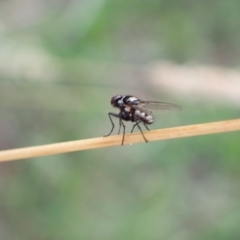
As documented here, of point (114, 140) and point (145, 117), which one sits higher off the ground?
point (114, 140)

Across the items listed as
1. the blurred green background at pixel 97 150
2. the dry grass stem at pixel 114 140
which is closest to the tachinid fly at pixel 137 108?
the dry grass stem at pixel 114 140

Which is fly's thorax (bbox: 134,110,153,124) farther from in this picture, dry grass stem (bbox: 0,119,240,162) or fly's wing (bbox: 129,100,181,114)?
dry grass stem (bbox: 0,119,240,162)

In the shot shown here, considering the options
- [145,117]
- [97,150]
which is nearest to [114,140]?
[145,117]

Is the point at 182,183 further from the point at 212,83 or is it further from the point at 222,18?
the point at 222,18

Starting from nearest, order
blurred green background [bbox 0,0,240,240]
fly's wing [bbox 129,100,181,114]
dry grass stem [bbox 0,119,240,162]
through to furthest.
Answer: dry grass stem [bbox 0,119,240,162], fly's wing [bbox 129,100,181,114], blurred green background [bbox 0,0,240,240]

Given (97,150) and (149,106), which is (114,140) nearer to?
(149,106)

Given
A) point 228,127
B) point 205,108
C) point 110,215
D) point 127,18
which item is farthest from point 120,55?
point 228,127

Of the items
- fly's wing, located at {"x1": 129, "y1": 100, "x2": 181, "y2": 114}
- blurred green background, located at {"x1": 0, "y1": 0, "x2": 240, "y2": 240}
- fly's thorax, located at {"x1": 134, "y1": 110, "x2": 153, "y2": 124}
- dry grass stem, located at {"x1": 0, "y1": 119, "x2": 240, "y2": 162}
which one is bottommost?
blurred green background, located at {"x1": 0, "y1": 0, "x2": 240, "y2": 240}

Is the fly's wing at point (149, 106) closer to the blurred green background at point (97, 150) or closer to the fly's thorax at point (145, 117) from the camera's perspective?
the fly's thorax at point (145, 117)

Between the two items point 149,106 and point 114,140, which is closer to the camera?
point 114,140

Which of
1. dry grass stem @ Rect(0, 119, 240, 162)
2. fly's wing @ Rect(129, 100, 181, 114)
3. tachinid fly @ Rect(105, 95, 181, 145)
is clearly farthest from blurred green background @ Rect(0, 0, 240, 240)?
dry grass stem @ Rect(0, 119, 240, 162)
